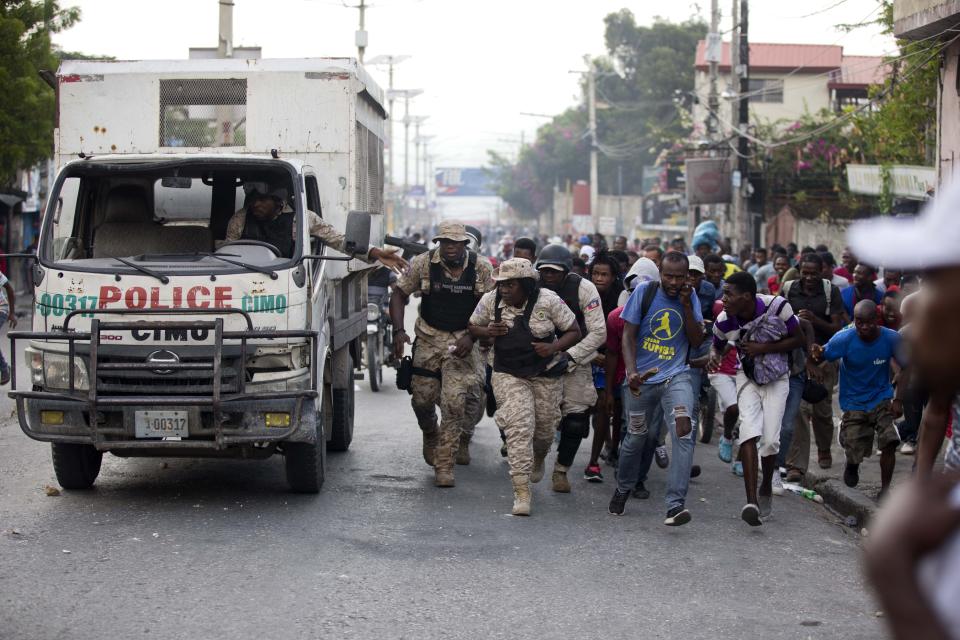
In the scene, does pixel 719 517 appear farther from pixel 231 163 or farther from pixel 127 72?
pixel 127 72

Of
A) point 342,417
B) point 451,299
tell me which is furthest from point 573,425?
point 342,417

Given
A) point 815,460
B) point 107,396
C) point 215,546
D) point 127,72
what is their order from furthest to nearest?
point 815,460
point 127,72
point 107,396
point 215,546

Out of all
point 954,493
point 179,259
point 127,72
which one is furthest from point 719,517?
point 954,493

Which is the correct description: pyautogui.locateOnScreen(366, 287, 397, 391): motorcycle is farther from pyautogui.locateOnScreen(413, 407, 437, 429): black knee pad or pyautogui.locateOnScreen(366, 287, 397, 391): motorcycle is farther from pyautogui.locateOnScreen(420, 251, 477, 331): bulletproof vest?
pyautogui.locateOnScreen(420, 251, 477, 331): bulletproof vest

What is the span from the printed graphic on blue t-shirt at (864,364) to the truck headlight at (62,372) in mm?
5073

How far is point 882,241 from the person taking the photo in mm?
1865

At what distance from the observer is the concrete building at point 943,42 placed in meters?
13.1

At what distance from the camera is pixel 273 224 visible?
29.4 ft

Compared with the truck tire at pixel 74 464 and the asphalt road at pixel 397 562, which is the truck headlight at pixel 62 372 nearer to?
the truck tire at pixel 74 464

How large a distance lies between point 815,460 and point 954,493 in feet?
32.0

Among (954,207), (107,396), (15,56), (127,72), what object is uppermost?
(15,56)

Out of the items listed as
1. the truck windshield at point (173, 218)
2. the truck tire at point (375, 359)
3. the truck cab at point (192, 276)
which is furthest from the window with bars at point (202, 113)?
the truck tire at point (375, 359)

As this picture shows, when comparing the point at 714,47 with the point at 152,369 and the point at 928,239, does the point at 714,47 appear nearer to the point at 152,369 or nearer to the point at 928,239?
the point at 152,369

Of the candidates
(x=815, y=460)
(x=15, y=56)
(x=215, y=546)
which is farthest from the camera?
(x=15, y=56)
